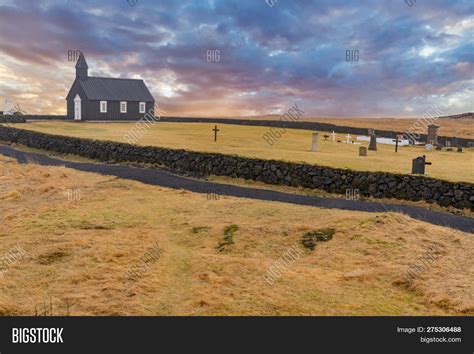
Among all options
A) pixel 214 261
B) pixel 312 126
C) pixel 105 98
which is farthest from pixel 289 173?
pixel 105 98

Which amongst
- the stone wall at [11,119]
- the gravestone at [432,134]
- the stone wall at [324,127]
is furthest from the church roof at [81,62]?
the gravestone at [432,134]

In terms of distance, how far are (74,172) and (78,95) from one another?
141ft

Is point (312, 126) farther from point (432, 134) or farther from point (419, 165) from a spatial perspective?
point (419, 165)

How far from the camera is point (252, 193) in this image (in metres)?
20.4

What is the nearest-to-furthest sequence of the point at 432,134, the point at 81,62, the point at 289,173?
the point at 289,173 < the point at 432,134 < the point at 81,62

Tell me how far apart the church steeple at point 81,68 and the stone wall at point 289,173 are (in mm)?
33095

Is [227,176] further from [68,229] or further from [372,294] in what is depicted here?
[372,294]

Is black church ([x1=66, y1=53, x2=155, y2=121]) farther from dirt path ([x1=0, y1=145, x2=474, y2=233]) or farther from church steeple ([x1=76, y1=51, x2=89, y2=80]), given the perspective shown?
dirt path ([x1=0, y1=145, x2=474, y2=233])

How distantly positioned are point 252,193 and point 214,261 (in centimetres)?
1008

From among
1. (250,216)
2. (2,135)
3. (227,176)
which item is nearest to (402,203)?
(250,216)

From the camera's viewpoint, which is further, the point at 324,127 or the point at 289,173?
the point at 324,127

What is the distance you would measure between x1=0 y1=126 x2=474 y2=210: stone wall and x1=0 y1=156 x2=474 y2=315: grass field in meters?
Result: 4.61

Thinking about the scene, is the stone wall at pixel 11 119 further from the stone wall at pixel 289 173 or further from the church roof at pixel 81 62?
the stone wall at pixel 289 173

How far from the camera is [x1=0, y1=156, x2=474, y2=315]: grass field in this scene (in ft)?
26.3
